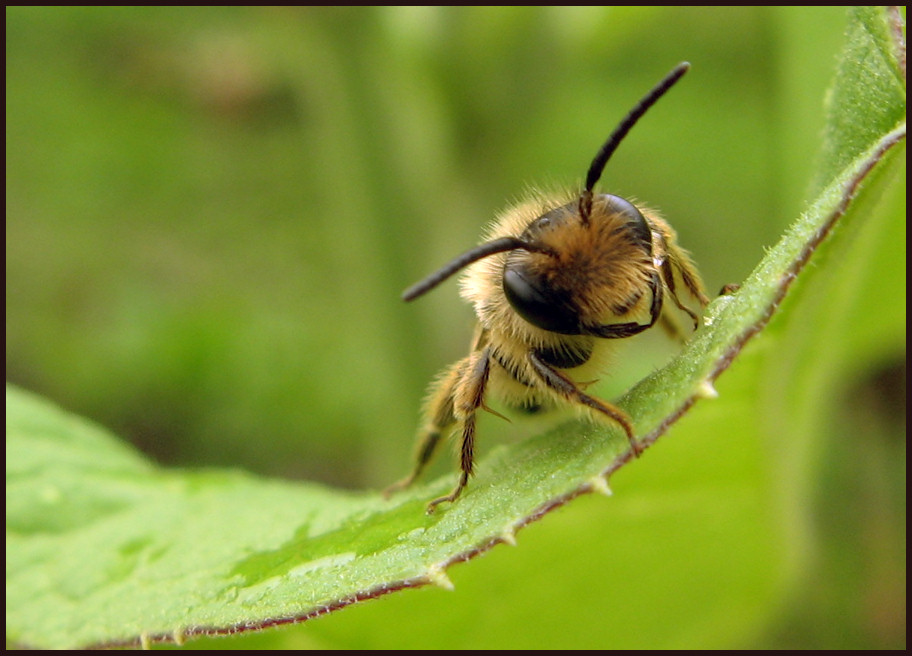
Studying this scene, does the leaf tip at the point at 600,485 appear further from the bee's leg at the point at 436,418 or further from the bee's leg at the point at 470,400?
the bee's leg at the point at 436,418

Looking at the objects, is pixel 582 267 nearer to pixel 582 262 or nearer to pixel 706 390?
pixel 582 262

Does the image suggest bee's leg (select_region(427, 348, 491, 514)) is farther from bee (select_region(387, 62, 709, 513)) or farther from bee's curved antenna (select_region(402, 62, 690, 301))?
bee's curved antenna (select_region(402, 62, 690, 301))

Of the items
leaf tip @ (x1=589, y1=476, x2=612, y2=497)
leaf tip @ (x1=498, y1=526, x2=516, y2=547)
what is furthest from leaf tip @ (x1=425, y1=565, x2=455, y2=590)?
leaf tip @ (x1=589, y1=476, x2=612, y2=497)

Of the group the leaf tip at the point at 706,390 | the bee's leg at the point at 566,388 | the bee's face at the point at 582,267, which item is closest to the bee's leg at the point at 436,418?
the bee's leg at the point at 566,388

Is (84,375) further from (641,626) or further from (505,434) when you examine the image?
(641,626)

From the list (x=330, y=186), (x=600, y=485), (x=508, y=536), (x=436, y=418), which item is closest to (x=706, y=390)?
(x=600, y=485)

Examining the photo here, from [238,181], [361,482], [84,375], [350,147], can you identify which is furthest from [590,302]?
[238,181]

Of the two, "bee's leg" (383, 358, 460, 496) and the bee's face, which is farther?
"bee's leg" (383, 358, 460, 496)
